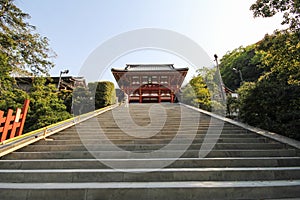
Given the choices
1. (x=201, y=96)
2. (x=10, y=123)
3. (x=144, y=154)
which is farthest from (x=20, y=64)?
(x=201, y=96)

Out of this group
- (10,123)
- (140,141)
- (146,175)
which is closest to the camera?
(146,175)

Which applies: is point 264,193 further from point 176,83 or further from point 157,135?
point 176,83

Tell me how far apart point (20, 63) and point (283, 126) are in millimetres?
10742

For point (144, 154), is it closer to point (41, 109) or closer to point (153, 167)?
point (153, 167)

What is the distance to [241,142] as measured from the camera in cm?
477

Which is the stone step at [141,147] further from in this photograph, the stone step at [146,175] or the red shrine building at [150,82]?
the red shrine building at [150,82]

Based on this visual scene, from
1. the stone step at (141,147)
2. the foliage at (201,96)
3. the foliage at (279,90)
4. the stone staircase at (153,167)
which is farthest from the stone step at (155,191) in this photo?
the foliage at (201,96)

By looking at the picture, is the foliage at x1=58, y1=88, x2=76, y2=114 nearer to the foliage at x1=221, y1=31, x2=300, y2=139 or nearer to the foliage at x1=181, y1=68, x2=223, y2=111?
the foliage at x1=181, y1=68, x2=223, y2=111

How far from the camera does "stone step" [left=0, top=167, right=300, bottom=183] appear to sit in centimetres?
301

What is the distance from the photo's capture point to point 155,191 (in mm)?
2607

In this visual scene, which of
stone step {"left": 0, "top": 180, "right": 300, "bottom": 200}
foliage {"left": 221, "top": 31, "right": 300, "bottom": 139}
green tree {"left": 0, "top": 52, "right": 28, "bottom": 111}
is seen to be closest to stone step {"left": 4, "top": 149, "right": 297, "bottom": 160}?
stone step {"left": 0, "top": 180, "right": 300, "bottom": 200}

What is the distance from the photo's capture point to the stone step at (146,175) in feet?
9.89

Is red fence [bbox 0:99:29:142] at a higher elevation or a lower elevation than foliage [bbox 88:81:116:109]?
lower

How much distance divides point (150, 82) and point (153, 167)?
1700cm
